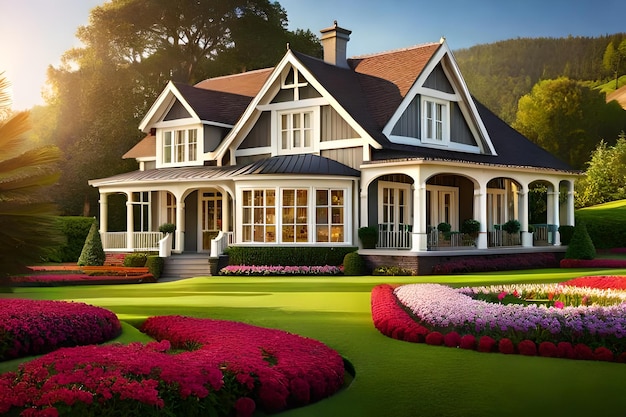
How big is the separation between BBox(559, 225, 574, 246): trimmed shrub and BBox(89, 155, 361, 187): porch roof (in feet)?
30.2

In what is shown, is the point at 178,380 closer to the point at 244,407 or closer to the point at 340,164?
the point at 244,407

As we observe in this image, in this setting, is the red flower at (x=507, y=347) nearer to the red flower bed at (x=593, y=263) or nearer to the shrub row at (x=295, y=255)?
the shrub row at (x=295, y=255)

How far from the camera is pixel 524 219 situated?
96.6ft

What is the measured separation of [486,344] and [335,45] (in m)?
23.2

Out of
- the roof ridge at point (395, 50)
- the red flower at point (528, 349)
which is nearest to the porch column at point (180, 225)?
the roof ridge at point (395, 50)

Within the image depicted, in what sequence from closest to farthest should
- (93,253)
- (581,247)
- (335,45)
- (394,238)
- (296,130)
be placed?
(394,238) → (581,247) → (93,253) → (296,130) → (335,45)

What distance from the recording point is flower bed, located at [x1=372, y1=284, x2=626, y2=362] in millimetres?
9953

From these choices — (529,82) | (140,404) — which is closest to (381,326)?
(140,404)

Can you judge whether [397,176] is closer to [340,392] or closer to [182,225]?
[182,225]

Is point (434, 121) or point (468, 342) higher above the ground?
point (434, 121)

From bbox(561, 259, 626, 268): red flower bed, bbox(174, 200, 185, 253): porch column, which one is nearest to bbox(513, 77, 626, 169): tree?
bbox(561, 259, 626, 268): red flower bed

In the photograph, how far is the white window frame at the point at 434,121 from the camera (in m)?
29.5

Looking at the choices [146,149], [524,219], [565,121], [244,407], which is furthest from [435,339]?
[565,121]

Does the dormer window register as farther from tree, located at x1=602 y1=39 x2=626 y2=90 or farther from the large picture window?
tree, located at x1=602 y1=39 x2=626 y2=90
